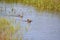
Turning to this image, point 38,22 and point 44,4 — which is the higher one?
point 44,4

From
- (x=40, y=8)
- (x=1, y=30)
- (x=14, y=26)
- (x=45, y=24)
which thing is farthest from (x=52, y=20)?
(x=1, y=30)

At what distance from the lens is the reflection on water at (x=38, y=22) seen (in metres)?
1.47

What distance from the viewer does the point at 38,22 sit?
149 centimetres

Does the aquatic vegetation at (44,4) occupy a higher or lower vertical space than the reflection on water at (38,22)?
higher

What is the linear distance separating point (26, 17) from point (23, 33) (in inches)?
7.3

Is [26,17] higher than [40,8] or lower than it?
lower

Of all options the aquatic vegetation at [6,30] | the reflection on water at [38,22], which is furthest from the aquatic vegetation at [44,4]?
the aquatic vegetation at [6,30]

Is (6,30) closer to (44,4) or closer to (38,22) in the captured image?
(38,22)

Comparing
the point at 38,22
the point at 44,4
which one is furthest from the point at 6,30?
the point at 44,4

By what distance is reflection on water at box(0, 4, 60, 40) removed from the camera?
57.9 inches

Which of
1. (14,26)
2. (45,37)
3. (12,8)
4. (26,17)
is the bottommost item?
(45,37)

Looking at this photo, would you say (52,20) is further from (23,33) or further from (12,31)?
(12,31)

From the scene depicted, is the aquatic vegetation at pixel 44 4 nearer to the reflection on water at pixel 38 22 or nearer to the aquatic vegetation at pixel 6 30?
the reflection on water at pixel 38 22

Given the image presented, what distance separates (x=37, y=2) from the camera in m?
1.48
